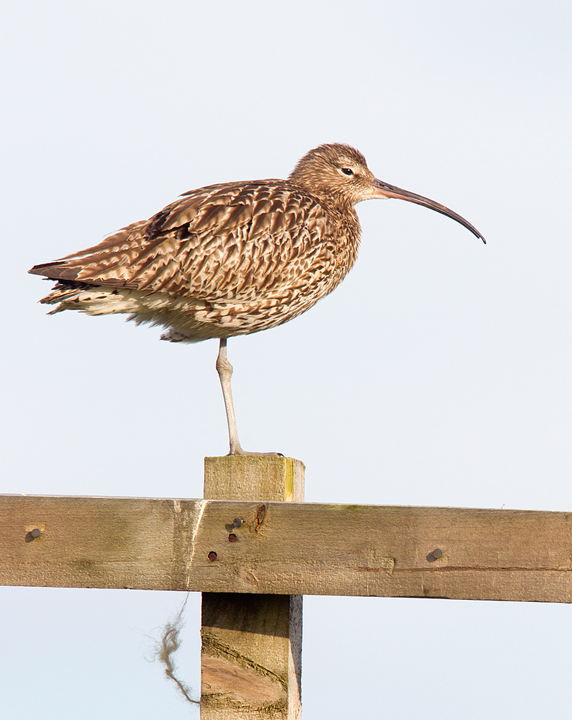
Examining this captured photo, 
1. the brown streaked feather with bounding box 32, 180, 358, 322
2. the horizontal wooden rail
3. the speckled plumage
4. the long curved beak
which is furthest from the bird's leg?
the long curved beak

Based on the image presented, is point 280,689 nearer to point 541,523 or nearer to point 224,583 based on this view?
point 224,583

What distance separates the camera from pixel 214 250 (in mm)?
6930

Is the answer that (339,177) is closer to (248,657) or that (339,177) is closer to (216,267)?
(216,267)

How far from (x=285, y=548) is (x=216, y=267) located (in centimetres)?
330

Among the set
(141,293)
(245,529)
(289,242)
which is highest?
(289,242)

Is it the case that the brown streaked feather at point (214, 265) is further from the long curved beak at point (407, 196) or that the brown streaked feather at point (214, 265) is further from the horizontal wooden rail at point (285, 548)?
the horizontal wooden rail at point (285, 548)

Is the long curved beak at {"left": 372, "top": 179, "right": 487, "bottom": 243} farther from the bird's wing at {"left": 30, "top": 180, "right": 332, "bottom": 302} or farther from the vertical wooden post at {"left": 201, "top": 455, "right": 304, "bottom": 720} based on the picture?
the vertical wooden post at {"left": 201, "top": 455, "right": 304, "bottom": 720}

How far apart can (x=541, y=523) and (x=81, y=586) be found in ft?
6.83

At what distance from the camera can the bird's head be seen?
865 centimetres

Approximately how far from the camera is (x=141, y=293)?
6.73m

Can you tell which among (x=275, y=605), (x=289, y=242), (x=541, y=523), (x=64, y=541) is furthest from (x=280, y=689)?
(x=289, y=242)

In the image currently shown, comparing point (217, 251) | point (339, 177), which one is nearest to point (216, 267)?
point (217, 251)

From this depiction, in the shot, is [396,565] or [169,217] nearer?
[396,565]

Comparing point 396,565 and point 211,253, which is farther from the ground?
point 211,253
